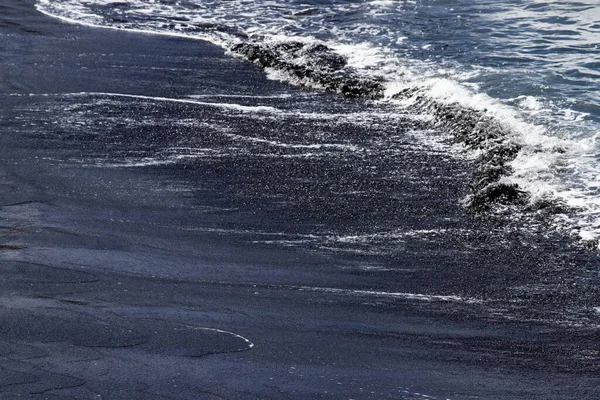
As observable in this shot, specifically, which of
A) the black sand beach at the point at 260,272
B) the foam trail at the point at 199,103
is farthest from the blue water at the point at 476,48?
the foam trail at the point at 199,103

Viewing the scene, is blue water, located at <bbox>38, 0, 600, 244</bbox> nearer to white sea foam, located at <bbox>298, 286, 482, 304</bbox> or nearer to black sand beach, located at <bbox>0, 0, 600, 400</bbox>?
black sand beach, located at <bbox>0, 0, 600, 400</bbox>

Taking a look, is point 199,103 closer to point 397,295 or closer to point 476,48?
point 476,48

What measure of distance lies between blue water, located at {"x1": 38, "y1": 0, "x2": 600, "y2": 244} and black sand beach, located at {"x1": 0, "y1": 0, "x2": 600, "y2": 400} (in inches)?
31.2

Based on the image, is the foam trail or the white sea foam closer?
the white sea foam

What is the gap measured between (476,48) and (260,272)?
623 centimetres

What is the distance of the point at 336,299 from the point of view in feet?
15.6

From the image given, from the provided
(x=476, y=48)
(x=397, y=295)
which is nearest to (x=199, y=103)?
(x=476, y=48)

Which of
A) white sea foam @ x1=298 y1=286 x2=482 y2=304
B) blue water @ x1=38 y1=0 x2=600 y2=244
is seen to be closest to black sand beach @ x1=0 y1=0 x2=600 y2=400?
white sea foam @ x1=298 y1=286 x2=482 y2=304

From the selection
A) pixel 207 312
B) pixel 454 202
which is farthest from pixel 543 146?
pixel 207 312

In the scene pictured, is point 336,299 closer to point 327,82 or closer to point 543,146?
point 543,146

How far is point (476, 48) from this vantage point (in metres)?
10.3

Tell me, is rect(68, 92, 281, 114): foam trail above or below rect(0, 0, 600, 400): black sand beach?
above

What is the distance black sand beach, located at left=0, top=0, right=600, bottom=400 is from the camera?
3967mm

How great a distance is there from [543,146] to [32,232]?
14.1 ft
